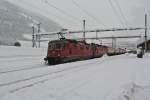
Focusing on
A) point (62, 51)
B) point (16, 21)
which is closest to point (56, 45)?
point (62, 51)

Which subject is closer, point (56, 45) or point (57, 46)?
point (57, 46)

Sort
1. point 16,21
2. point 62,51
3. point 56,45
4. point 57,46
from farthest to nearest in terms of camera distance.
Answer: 1. point 16,21
2. point 56,45
3. point 57,46
4. point 62,51

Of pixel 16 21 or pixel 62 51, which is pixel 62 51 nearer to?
pixel 62 51

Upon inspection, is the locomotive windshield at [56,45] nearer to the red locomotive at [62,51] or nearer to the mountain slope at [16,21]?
the red locomotive at [62,51]

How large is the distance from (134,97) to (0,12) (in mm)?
116001

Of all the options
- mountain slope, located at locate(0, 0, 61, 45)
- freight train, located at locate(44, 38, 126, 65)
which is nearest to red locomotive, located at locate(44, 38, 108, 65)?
freight train, located at locate(44, 38, 126, 65)

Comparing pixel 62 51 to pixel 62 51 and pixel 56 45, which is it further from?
pixel 56 45

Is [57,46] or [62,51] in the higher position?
[57,46]

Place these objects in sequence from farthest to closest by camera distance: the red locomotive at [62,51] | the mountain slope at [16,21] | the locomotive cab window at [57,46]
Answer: the mountain slope at [16,21] < the locomotive cab window at [57,46] < the red locomotive at [62,51]

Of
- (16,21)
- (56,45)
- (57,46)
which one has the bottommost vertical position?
(57,46)

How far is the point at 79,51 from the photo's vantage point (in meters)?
23.3

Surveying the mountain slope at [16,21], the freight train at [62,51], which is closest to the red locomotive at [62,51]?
the freight train at [62,51]

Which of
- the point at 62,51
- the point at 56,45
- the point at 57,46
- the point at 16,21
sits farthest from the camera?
the point at 16,21

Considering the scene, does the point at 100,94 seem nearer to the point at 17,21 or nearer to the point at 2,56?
the point at 2,56
